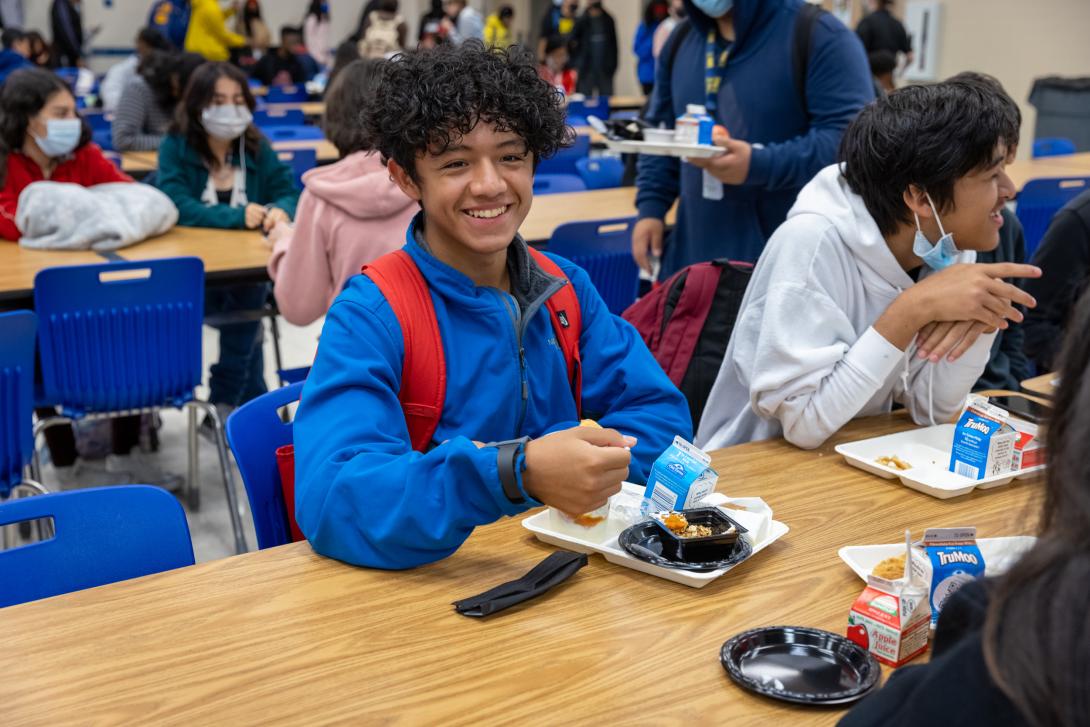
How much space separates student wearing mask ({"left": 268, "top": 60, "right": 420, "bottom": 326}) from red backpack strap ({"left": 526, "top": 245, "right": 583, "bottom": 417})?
1.26 meters

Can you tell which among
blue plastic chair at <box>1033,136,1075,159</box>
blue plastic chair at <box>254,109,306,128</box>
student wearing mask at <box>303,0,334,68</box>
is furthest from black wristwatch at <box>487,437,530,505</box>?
student wearing mask at <box>303,0,334,68</box>

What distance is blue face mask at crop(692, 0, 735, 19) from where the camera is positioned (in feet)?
9.63

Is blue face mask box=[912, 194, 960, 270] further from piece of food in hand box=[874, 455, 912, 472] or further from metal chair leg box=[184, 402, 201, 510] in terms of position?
metal chair leg box=[184, 402, 201, 510]

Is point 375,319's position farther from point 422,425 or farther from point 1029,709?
point 1029,709

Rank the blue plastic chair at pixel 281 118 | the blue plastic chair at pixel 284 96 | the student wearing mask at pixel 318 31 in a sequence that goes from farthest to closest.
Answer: the student wearing mask at pixel 318 31 < the blue plastic chair at pixel 284 96 < the blue plastic chair at pixel 281 118

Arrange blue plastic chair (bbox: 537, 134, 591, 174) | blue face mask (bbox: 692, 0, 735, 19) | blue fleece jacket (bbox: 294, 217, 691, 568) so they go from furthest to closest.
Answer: blue plastic chair (bbox: 537, 134, 591, 174) → blue face mask (bbox: 692, 0, 735, 19) → blue fleece jacket (bbox: 294, 217, 691, 568)

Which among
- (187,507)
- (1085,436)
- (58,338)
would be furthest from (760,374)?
(187,507)

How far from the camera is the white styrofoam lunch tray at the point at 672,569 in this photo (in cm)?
141

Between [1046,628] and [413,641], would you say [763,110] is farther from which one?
[1046,628]

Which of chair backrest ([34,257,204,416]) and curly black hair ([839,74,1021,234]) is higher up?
curly black hair ([839,74,1021,234])

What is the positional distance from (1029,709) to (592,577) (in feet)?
2.78

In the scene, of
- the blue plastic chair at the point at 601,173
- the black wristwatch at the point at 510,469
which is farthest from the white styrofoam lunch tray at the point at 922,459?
the blue plastic chair at the point at 601,173

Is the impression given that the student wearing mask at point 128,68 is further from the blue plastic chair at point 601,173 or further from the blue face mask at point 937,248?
the blue face mask at point 937,248

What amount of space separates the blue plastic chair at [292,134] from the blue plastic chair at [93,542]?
546 centimetres
